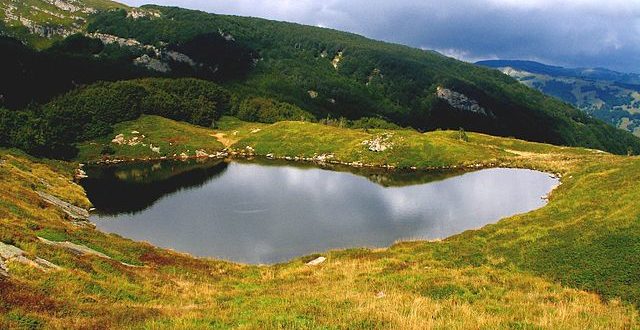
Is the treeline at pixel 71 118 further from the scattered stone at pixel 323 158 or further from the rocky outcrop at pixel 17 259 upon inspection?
the rocky outcrop at pixel 17 259

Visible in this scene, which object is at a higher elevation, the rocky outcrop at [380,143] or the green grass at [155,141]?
the rocky outcrop at [380,143]

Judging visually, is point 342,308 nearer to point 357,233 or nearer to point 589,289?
point 589,289

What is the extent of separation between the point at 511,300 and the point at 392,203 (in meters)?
62.3

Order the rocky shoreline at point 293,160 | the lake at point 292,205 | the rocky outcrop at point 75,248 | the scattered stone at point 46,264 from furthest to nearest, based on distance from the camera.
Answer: the rocky shoreline at point 293,160, the lake at point 292,205, the rocky outcrop at point 75,248, the scattered stone at point 46,264

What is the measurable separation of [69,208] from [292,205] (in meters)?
36.1

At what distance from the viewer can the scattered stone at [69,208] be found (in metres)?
65.8

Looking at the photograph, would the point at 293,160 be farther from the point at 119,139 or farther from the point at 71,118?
the point at 71,118

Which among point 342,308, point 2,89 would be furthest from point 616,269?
point 2,89

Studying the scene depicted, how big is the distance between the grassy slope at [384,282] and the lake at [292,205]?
15.0 meters

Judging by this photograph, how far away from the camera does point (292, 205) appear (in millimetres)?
84062

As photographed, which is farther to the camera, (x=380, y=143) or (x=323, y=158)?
(x=323, y=158)

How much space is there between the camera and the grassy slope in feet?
59.5

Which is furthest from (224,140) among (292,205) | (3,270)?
(3,270)

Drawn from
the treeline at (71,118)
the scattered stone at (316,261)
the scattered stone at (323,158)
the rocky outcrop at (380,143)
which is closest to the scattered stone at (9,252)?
the scattered stone at (316,261)
